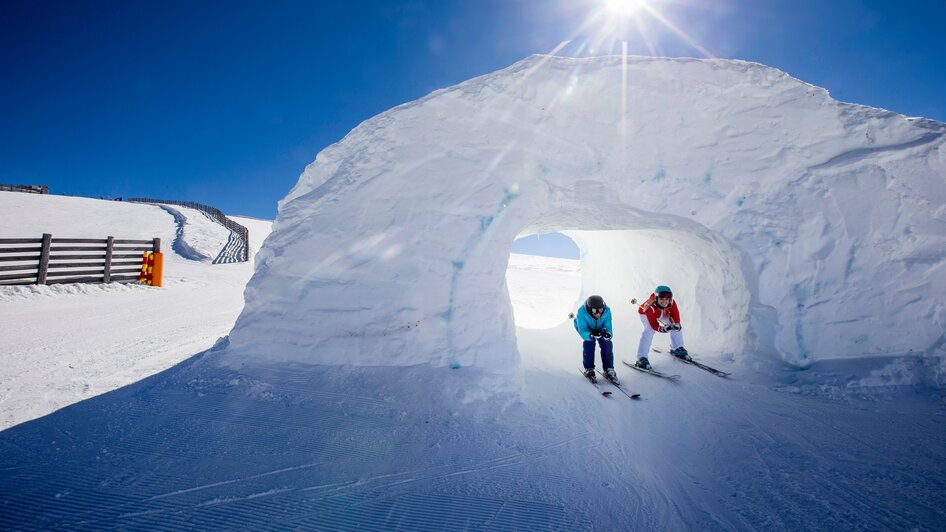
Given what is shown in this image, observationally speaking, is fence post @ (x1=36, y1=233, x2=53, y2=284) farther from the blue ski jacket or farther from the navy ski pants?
the navy ski pants

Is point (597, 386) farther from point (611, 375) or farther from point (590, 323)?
point (590, 323)

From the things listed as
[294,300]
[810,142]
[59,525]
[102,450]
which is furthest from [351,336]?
[810,142]

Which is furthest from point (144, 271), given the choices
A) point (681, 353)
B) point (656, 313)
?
point (681, 353)

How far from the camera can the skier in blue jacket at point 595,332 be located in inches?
186

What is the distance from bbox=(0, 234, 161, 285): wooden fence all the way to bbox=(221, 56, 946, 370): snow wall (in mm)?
9287

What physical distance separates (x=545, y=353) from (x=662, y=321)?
6.38 ft

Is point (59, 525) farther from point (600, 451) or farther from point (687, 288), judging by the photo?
point (687, 288)

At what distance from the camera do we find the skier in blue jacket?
473 centimetres

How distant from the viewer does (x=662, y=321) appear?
568cm

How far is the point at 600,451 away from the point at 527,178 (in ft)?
10.3

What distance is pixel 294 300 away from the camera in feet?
13.3

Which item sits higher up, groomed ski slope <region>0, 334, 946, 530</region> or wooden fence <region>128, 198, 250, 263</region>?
wooden fence <region>128, 198, 250, 263</region>

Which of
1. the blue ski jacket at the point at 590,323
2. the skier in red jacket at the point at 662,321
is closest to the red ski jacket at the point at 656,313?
the skier in red jacket at the point at 662,321

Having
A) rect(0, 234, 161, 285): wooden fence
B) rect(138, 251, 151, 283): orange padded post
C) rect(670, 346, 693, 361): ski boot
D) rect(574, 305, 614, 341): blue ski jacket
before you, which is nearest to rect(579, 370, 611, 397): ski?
rect(574, 305, 614, 341): blue ski jacket
